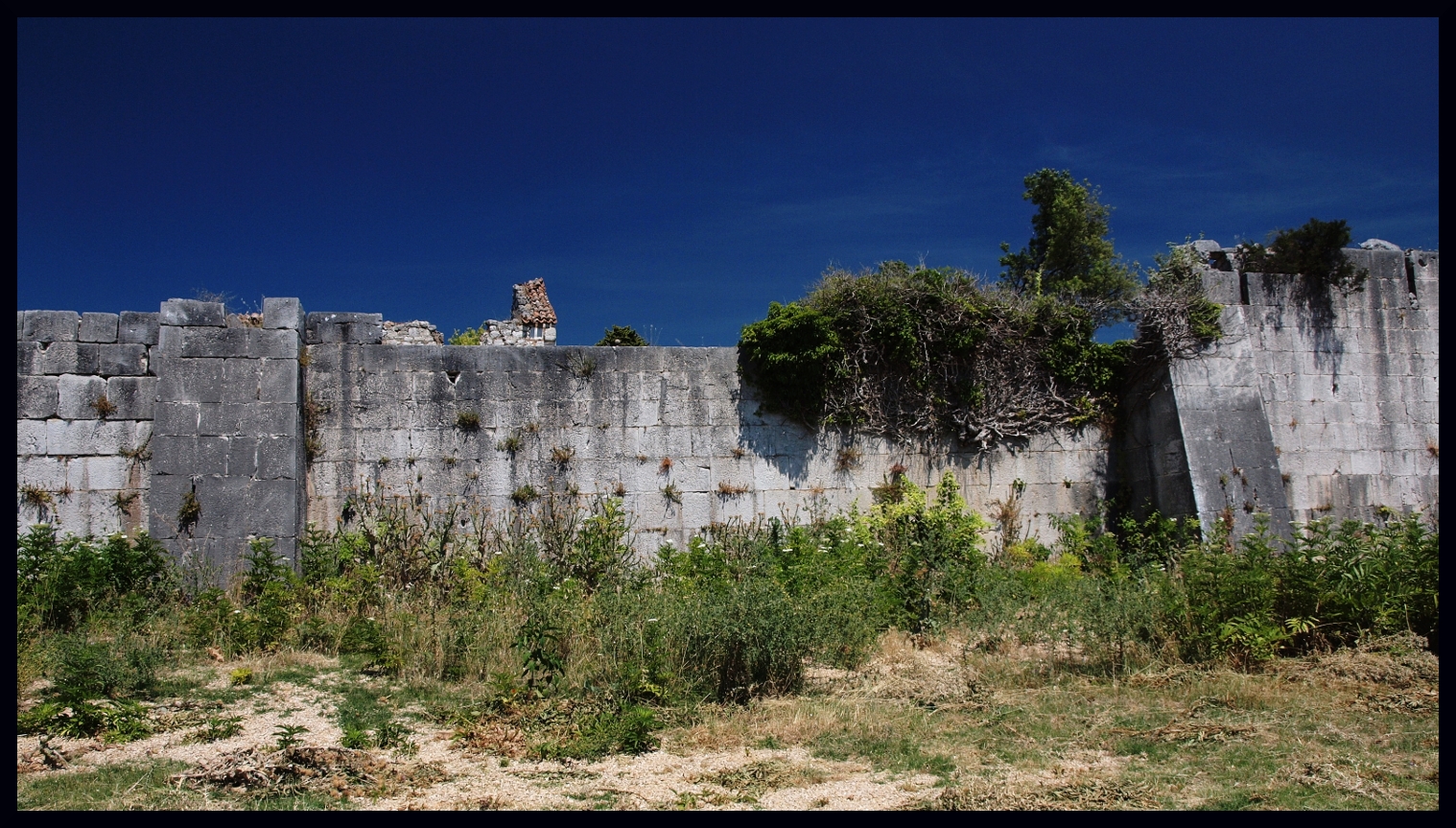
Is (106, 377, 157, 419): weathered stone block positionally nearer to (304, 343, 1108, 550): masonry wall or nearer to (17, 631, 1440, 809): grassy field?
(304, 343, 1108, 550): masonry wall

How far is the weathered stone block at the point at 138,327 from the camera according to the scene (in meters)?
10.0

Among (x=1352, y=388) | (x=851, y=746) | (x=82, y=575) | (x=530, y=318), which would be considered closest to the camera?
(x=851, y=746)

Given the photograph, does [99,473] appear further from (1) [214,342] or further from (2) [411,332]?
(2) [411,332]

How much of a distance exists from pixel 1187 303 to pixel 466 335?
9.42m

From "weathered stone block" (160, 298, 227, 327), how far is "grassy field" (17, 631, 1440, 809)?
4356mm

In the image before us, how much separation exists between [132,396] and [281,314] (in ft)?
5.78

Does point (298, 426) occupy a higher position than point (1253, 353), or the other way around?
point (1253, 353)

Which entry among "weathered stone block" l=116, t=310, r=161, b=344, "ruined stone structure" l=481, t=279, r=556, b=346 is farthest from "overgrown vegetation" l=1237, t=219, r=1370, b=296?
"weathered stone block" l=116, t=310, r=161, b=344

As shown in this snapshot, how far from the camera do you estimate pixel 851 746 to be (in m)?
5.36

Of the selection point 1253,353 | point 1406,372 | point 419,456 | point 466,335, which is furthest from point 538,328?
point 1406,372

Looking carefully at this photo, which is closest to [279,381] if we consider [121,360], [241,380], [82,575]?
[241,380]

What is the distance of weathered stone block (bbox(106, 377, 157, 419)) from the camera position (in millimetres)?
9906

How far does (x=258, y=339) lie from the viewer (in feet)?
32.8

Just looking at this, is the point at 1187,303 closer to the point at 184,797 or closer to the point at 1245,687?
the point at 1245,687
